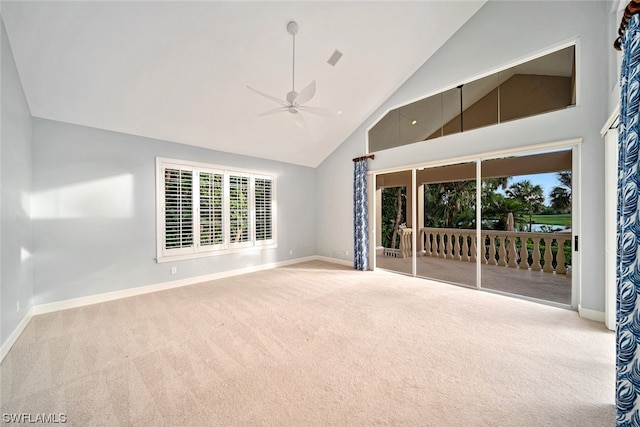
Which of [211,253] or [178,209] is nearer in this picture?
[178,209]

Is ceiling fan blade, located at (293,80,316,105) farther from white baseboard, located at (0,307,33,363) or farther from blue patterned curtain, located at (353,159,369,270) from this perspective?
white baseboard, located at (0,307,33,363)

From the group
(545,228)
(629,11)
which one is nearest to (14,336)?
(629,11)

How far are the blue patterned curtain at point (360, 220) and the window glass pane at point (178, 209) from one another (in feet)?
11.8

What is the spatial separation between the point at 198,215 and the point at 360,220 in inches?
139

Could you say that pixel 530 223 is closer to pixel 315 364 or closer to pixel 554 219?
pixel 554 219

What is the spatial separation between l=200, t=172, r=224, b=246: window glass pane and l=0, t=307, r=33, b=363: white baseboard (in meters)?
2.35

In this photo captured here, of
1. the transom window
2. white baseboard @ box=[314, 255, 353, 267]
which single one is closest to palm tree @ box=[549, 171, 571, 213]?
the transom window

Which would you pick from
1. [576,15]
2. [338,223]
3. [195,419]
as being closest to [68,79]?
[195,419]

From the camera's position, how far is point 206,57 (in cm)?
333

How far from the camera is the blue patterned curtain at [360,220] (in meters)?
5.69

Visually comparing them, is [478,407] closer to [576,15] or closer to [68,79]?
[576,15]

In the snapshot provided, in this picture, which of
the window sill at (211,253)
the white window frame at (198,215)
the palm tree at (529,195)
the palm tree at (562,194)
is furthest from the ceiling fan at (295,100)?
the palm tree at (562,194)

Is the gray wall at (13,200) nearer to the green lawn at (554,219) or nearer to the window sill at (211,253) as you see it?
the window sill at (211,253)

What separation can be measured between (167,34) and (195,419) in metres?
3.96
